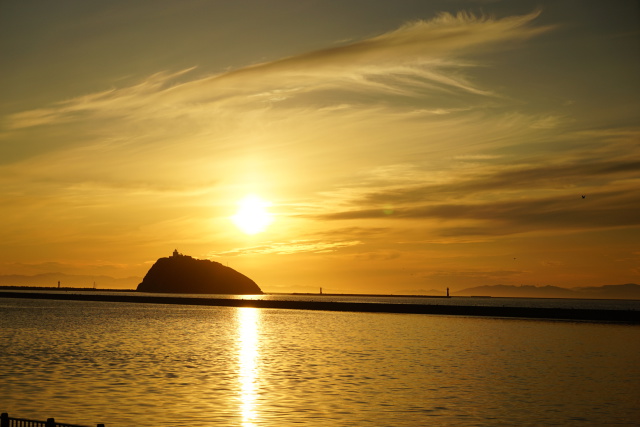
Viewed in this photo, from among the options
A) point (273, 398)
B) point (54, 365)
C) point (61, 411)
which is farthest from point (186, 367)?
point (61, 411)

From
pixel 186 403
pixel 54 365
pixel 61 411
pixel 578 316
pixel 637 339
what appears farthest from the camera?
pixel 578 316

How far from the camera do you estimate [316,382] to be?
147 ft

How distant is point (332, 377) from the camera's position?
47.7 meters

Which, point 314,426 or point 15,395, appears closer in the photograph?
point 314,426

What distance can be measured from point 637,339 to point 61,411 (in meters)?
75.8

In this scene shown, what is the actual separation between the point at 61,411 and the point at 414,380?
2296cm

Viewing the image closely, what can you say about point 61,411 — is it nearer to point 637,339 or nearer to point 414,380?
point 414,380

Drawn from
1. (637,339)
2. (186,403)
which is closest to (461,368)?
(186,403)

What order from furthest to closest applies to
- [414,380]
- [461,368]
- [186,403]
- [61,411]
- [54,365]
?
[461,368] < [54,365] < [414,380] < [186,403] < [61,411]

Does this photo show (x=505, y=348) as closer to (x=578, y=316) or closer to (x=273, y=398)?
(x=273, y=398)

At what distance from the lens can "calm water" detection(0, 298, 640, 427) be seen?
33.6 meters

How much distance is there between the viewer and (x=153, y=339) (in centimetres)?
8031

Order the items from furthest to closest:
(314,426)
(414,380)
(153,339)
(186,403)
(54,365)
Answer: (153,339), (54,365), (414,380), (186,403), (314,426)

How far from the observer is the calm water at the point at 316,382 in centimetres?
3359
